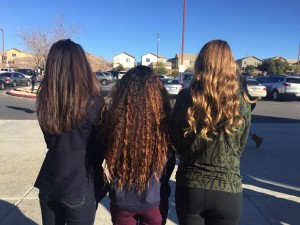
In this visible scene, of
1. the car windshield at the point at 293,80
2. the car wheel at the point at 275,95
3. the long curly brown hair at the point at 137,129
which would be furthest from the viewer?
the car wheel at the point at 275,95

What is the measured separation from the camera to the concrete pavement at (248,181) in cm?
371

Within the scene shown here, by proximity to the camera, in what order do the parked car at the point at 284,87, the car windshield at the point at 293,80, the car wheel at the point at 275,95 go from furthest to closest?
1. the car wheel at the point at 275,95
2. the car windshield at the point at 293,80
3. the parked car at the point at 284,87

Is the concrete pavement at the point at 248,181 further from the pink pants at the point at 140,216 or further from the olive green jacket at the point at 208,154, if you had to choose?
the olive green jacket at the point at 208,154

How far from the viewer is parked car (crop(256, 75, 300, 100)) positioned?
2131 centimetres

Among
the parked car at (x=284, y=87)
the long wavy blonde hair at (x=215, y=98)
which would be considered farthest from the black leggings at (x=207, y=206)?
the parked car at (x=284, y=87)

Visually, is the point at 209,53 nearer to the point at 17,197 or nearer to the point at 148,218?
the point at 148,218

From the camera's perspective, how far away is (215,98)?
72.1 inches

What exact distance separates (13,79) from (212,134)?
3124cm

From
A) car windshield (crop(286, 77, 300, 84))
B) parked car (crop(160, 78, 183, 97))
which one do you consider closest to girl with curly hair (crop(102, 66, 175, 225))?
parked car (crop(160, 78, 183, 97))

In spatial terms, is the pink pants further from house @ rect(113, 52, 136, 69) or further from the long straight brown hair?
house @ rect(113, 52, 136, 69)

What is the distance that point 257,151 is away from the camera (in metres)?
6.88

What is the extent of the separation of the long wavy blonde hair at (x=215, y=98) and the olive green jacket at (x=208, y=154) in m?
0.05

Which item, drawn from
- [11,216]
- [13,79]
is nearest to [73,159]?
[11,216]

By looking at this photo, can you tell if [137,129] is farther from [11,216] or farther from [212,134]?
[11,216]
